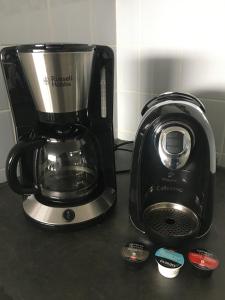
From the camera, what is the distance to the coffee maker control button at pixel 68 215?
53cm

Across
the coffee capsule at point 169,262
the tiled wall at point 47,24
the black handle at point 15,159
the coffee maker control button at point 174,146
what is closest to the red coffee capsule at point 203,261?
the coffee capsule at point 169,262

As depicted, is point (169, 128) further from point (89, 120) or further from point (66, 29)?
point (66, 29)

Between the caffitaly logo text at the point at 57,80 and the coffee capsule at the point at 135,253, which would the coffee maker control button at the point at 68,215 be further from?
the caffitaly logo text at the point at 57,80

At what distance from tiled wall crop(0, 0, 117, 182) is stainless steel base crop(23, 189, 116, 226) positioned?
0.75 feet

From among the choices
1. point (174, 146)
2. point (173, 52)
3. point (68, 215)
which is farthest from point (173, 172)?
point (173, 52)

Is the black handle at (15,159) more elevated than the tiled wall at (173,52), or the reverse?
the tiled wall at (173,52)

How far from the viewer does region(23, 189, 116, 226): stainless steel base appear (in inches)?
20.8

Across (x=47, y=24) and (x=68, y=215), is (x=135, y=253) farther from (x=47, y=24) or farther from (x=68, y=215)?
(x=47, y=24)

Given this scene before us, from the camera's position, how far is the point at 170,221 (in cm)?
51

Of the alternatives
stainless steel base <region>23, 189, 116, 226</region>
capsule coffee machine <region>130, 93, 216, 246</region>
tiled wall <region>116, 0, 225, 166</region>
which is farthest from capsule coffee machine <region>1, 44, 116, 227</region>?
tiled wall <region>116, 0, 225, 166</region>

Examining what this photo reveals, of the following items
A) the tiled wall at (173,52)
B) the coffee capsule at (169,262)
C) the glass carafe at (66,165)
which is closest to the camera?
the coffee capsule at (169,262)

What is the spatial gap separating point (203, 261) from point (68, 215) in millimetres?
259

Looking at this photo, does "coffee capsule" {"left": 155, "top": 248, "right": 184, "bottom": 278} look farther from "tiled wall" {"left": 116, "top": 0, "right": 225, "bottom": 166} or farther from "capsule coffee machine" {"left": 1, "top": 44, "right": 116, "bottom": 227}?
"tiled wall" {"left": 116, "top": 0, "right": 225, "bottom": 166}

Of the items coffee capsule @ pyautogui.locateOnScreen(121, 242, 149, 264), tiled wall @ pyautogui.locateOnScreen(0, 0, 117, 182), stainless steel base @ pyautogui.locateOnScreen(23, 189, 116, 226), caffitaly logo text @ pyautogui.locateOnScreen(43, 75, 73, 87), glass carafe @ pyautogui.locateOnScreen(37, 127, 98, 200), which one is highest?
tiled wall @ pyautogui.locateOnScreen(0, 0, 117, 182)
